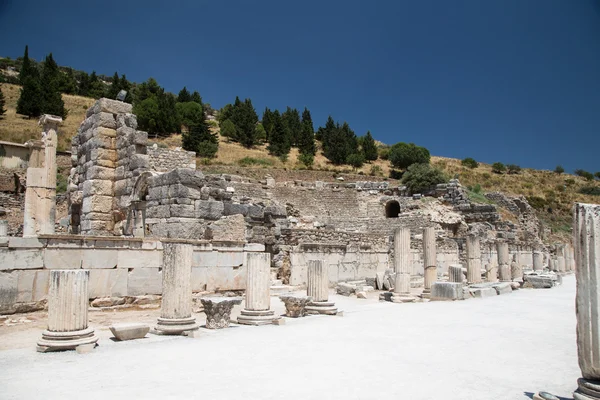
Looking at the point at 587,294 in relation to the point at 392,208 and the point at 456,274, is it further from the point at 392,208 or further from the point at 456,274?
the point at 392,208

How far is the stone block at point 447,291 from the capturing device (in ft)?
46.8

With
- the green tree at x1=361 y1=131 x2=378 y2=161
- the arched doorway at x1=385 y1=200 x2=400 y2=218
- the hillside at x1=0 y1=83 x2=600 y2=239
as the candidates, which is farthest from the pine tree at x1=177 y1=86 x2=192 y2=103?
the arched doorway at x1=385 y1=200 x2=400 y2=218

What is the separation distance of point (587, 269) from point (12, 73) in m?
83.4

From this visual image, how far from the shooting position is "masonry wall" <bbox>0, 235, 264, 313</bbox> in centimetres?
791

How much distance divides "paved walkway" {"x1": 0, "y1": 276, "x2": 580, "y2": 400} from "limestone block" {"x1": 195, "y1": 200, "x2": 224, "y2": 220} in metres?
4.85

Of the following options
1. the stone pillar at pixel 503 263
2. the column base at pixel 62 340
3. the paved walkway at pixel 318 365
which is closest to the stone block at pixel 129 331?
the paved walkway at pixel 318 365

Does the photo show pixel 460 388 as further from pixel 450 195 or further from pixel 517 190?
pixel 517 190

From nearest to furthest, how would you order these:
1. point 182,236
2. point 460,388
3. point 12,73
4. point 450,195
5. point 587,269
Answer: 1. point 587,269
2. point 460,388
3. point 182,236
4. point 450,195
5. point 12,73

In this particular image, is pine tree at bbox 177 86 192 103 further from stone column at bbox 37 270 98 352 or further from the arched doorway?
stone column at bbox 37 270 98 352

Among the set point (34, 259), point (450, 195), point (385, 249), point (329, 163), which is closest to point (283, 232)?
point (385, 249)

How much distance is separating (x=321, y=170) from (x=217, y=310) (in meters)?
42.4

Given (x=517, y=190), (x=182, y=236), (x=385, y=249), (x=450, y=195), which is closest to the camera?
(x=182, y=236)

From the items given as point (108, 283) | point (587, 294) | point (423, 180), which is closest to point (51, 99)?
point (423, 180)

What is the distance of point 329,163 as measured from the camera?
5925 cm
